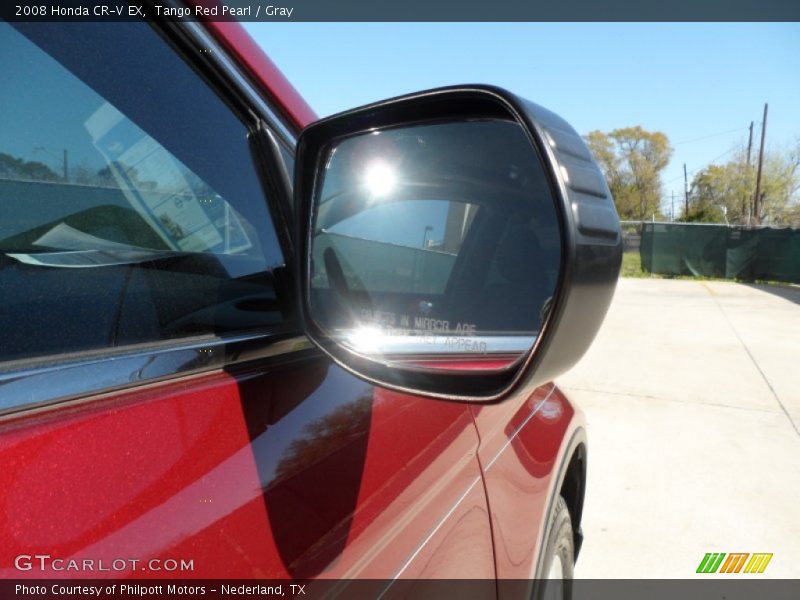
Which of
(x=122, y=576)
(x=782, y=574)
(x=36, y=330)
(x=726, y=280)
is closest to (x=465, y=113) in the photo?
(x=36, y=330)

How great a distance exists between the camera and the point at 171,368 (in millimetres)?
887

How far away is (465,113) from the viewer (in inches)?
41.1

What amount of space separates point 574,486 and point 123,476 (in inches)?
85.9

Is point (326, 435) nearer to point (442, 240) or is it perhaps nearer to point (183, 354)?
point (183, 354)

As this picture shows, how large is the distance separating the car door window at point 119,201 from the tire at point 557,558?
50.8 inches

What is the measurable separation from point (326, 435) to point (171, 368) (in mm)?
285

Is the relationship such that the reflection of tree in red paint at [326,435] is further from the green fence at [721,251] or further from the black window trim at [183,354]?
the green fence at [721,251]

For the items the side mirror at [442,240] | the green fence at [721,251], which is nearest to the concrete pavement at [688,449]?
the side mirror at [442,240]

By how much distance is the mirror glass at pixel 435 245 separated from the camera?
43.3 inches

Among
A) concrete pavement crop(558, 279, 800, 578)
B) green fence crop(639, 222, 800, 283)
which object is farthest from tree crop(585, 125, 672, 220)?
concrete pavement crop(558, 279, 800, 578)

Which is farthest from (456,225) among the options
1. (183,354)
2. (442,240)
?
(183,354)

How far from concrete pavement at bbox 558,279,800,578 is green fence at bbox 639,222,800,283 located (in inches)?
453

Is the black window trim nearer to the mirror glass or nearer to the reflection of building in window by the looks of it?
the mirror glass

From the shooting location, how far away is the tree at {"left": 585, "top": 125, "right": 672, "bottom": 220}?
212 ft
